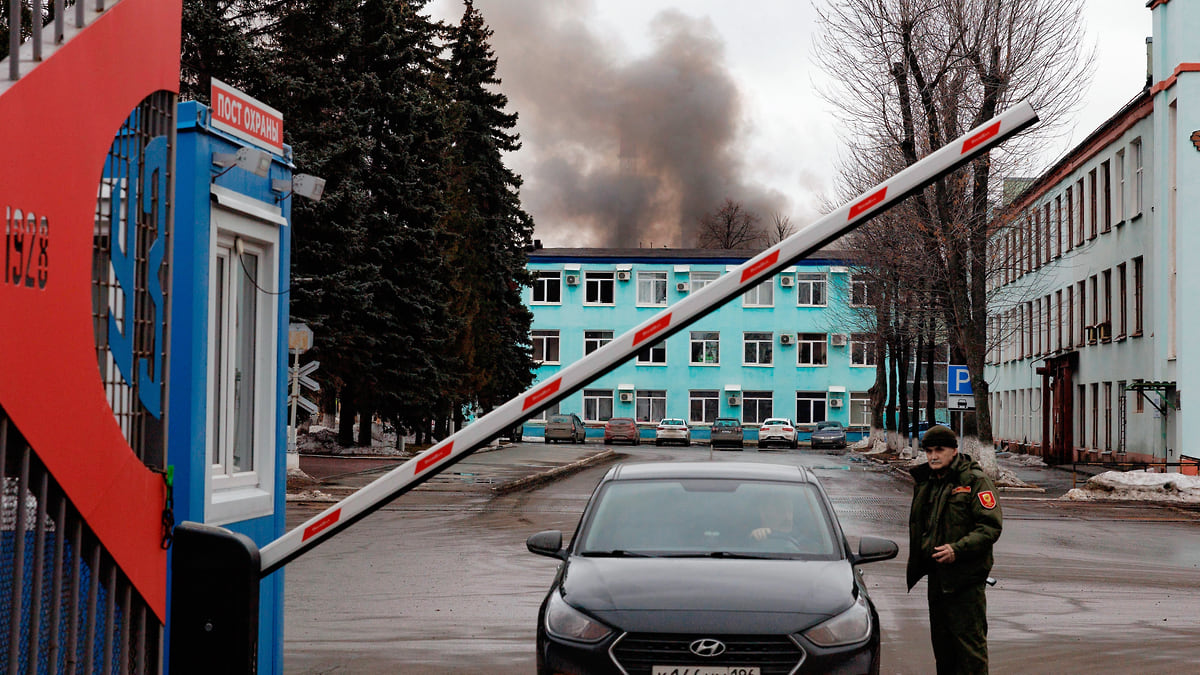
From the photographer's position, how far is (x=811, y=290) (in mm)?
82312

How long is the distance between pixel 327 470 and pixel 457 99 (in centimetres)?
2575

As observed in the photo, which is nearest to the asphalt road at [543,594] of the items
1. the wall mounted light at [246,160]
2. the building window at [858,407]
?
the wall mounted light at [246,160]

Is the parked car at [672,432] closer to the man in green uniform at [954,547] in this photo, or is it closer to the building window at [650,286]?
the building window at [650,286]

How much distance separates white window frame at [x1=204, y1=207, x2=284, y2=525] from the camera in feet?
19.7

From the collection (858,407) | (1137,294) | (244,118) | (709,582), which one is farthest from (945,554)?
(858,407)

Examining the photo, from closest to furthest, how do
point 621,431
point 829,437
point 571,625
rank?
1. point 571,625
2. point 621,431
3. point 829,437

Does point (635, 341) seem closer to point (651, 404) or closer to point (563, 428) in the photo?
point (563, 428)

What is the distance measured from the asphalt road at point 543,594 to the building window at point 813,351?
56.0m

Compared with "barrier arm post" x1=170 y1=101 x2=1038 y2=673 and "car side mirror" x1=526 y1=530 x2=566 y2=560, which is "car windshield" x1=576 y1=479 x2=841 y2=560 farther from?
"barrier arm post" x1=170 y1=101 x2=1038 y2=673

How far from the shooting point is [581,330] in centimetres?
8294

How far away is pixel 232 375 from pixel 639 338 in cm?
411

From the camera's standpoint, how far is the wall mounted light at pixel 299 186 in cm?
681

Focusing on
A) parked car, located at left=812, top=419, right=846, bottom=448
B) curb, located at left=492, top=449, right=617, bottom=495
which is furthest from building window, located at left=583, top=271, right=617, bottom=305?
curb, located at left=492, top=449, right=617, bottom=495

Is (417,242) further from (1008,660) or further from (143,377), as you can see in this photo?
(143,377)
